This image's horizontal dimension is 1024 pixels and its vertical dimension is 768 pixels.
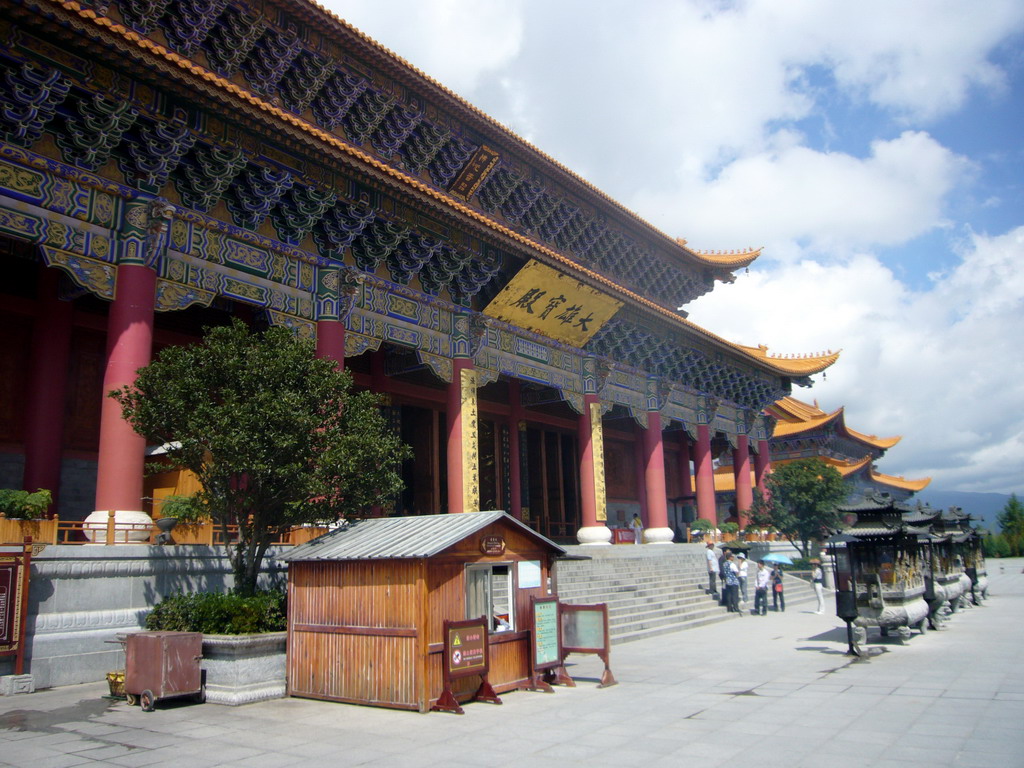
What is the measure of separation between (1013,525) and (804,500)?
118 ft

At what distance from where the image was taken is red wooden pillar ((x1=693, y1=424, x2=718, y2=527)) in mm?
26688

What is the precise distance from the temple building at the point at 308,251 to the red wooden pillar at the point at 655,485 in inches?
2.7

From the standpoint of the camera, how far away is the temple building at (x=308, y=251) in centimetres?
1105

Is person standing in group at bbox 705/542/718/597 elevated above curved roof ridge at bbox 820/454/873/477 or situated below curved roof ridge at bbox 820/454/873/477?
below

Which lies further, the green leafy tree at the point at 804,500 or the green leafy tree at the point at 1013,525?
the green leafy tree at the point at 1013,525

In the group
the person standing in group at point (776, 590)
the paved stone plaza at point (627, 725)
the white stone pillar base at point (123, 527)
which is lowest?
the paved stone plaza at point (627, 725)

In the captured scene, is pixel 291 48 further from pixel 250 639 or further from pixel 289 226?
pixel 250 639

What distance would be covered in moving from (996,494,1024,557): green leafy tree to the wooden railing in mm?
51588

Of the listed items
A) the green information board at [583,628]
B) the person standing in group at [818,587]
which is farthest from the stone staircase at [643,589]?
the green information board at [583,628]

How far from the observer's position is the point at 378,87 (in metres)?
17.5

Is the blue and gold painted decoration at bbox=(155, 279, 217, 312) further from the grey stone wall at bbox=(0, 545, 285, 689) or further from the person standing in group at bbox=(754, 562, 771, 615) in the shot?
the person standing in group at bbox=(754, 562, 771, 615)

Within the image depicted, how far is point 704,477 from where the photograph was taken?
2698 centimetres

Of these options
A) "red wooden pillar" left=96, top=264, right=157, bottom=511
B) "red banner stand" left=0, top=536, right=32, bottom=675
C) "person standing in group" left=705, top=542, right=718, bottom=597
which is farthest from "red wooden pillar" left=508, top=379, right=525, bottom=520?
"red banner stand" left=0, top=536, right=32, bottom=675

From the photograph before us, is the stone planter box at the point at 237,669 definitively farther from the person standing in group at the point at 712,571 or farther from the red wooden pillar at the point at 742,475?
the red wooden pillar at the point at 742,475
